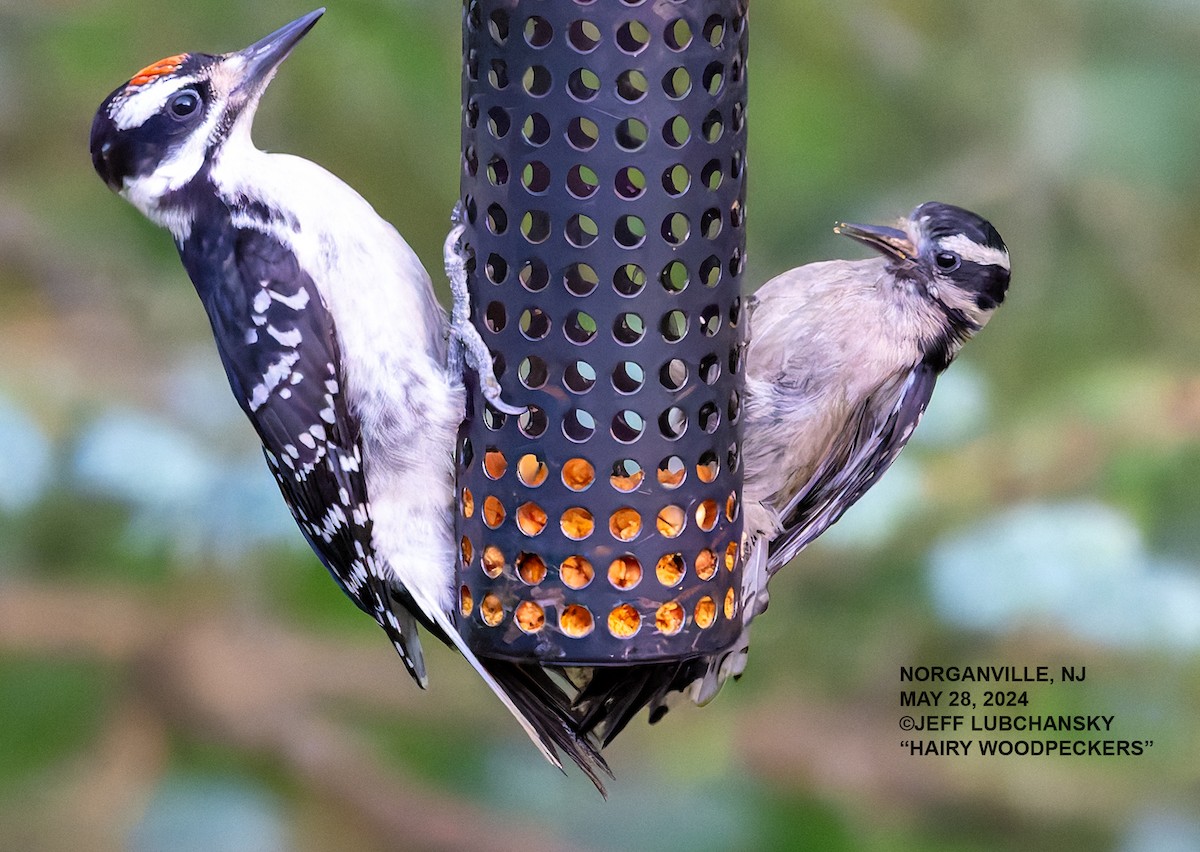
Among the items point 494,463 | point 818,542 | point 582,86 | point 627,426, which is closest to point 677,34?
point 582,86

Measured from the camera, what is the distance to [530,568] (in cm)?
252

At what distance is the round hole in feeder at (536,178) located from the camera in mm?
2416

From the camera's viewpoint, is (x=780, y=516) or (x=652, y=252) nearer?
(x=652, y=252)

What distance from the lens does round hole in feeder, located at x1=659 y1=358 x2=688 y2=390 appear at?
250 cm

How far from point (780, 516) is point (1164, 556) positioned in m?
1.68

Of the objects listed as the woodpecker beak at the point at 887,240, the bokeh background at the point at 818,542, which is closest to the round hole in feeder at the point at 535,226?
the woodpecker beak at the point at 887,240

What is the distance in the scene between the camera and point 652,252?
242cm

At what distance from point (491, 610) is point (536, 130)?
2.52 feet

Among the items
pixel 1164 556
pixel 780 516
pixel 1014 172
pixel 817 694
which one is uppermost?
pixel 1014 172

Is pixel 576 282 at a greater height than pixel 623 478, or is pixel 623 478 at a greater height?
pixel 576 282

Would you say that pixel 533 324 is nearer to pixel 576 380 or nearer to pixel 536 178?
pixel 576 380

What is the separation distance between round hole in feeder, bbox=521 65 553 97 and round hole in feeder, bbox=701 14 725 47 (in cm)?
25

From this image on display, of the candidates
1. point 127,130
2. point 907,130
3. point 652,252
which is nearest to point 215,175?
point 127,130

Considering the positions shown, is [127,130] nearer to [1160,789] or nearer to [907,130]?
[907,130]
